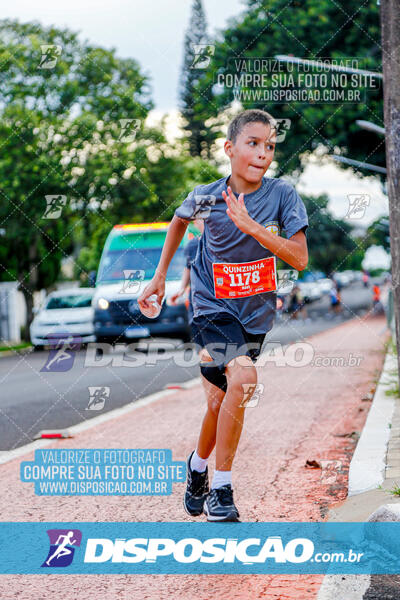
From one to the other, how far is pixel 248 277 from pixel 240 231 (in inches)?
7.9

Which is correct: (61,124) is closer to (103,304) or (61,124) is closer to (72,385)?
(103,304)

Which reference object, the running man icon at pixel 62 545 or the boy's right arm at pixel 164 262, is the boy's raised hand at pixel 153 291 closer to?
the boy's right arm at pixel 164 262

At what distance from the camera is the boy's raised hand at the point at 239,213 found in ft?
11.3

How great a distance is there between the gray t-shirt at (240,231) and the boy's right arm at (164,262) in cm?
8

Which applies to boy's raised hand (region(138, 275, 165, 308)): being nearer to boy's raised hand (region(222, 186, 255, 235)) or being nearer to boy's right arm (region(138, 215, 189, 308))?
boy's right arm (region(138, 215, 189, 308))

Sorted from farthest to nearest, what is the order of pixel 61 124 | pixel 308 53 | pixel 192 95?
pixel 192 95 < pixel 61 124 < pixel 308 53

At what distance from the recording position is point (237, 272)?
12.1 ft

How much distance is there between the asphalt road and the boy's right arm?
124 inches

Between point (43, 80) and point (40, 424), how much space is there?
1726cm

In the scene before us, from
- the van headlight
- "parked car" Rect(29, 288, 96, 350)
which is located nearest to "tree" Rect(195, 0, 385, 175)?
the van headlight

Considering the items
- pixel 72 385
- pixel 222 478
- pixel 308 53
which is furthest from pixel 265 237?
pixel 308 53

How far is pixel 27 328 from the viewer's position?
1112 inches

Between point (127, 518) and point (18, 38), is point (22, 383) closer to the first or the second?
point (127, 518)

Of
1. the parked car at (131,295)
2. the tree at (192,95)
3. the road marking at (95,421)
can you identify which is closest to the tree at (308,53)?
the parked car at (131,295)
